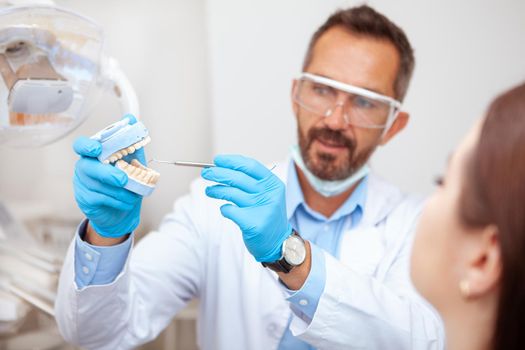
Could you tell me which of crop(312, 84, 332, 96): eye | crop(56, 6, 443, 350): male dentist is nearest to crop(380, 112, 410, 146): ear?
crop(56, 6, 443, 350): male dentist

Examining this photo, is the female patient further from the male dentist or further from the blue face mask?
the blue face mask

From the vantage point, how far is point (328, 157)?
1.44 m

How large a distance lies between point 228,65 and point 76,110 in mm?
739

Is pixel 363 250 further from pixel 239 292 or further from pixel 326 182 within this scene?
pixel 239 292

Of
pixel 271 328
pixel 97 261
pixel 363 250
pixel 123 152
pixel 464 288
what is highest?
pixel 123 152

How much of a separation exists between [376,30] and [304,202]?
57 centimetres

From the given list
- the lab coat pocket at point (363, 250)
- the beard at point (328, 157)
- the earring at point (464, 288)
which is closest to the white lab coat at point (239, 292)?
the lab coat pocket at point (363, 250)

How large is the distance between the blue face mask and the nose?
15 centimetres

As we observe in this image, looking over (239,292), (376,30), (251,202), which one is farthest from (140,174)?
(376,30)

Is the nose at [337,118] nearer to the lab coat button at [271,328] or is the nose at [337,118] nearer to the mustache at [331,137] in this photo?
the mustache at [331,137]

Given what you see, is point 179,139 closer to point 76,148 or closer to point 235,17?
point 235,17

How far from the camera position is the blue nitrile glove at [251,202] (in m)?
1.00

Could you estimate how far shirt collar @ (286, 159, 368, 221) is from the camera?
1.46m

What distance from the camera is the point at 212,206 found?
58.8 inches
